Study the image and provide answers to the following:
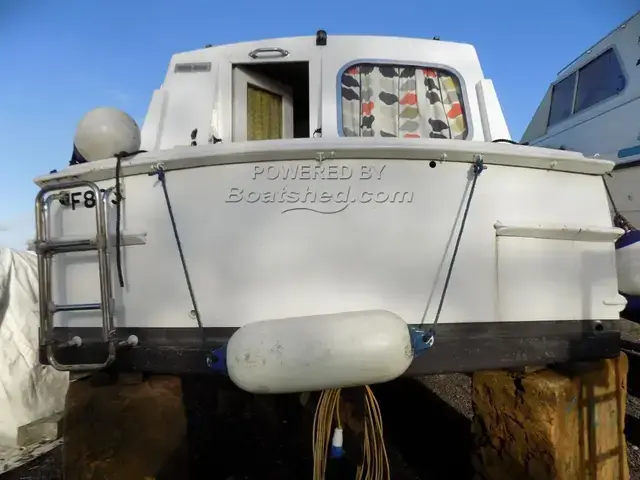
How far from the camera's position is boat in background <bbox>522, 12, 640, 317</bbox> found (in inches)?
167

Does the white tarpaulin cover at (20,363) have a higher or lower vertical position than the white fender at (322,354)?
lower

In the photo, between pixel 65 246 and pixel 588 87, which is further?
pixel 588 87

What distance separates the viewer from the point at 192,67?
3.54m

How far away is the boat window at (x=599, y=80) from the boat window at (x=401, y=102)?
2.96 meters

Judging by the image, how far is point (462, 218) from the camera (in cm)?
232

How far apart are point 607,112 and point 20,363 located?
6.19 m

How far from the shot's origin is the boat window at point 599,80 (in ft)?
17.4

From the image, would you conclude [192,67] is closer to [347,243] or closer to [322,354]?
[347,243]

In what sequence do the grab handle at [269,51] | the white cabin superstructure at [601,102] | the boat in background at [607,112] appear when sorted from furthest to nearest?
1. the white cabin superstructure at [601,102]
2. the boat in background at [607,112]
3. the grab handle at [269,51]

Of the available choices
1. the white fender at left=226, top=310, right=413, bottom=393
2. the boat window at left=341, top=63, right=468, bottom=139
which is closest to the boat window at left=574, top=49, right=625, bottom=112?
the boat window at left=341, top=63, right=468, bottom=139

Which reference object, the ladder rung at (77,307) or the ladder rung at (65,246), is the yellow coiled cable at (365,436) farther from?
the ladder rung at (65,246)

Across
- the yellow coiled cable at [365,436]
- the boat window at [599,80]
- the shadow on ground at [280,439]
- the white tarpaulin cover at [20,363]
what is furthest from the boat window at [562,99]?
the white tarpaulin cover at [20,363]

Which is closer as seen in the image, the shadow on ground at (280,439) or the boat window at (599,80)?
the shadow on ground at (280,439)

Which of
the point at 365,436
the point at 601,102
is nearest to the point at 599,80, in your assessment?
the point at 601,102
